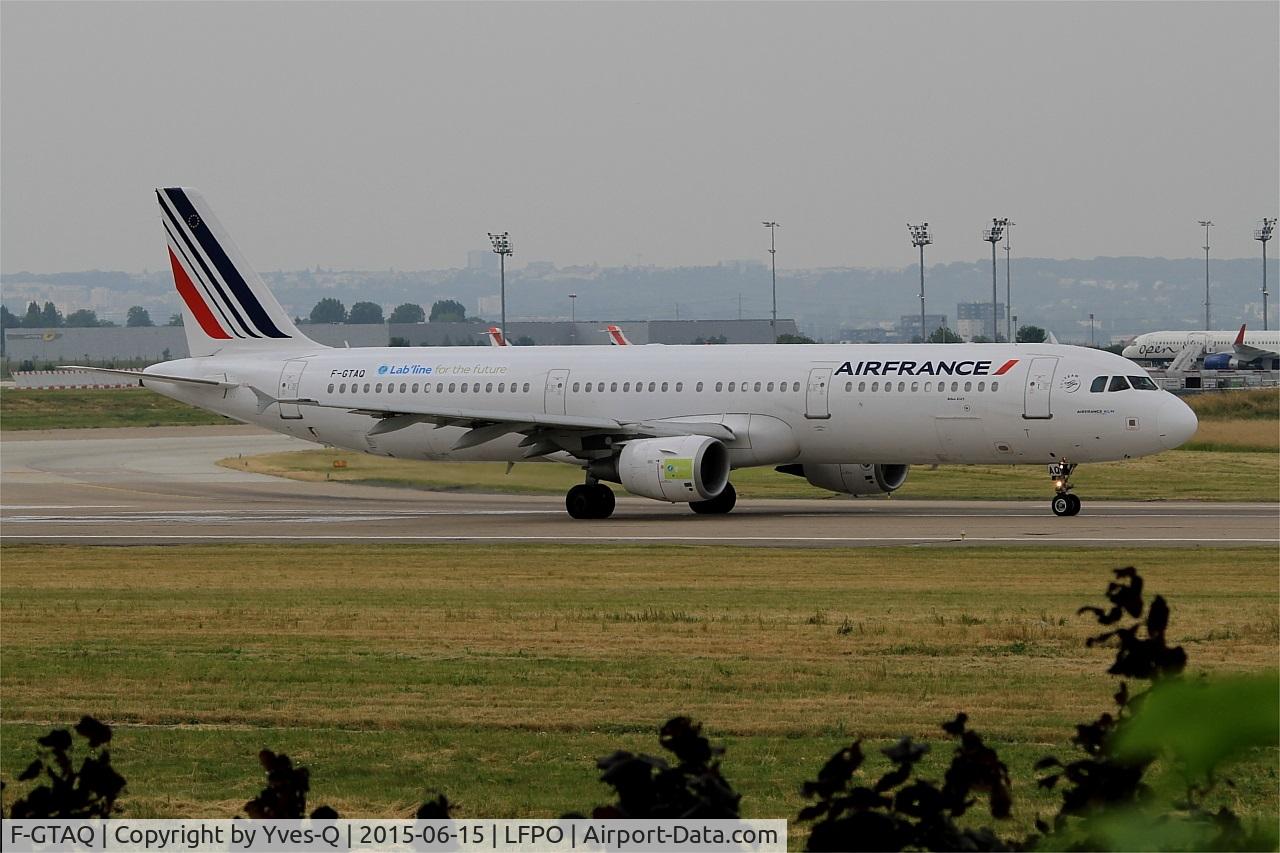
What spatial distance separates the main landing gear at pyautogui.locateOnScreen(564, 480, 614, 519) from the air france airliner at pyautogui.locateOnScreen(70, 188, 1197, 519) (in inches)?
1.4

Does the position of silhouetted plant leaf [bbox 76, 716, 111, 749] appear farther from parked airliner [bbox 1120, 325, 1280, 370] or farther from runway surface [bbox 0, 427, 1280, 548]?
parked airliner [bbox 1120, 325, 1280, 370]

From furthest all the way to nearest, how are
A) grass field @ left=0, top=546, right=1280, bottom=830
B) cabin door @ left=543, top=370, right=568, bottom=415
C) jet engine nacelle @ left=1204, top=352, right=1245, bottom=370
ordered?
jet engine nacelle @ left=1204, top=352, right=1245, bottom=370, cabin door @ left=543, top=370, right=568, bottom=415, grass field @ left=0, top=546, right=1280, bottom=830

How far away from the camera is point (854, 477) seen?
35.6 meters

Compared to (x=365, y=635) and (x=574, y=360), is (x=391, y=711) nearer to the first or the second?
(x=365, y=635)

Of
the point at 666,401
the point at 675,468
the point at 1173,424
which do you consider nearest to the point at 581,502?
the point at 675,468

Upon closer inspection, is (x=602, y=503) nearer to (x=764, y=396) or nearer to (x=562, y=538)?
(x=764, y=396)

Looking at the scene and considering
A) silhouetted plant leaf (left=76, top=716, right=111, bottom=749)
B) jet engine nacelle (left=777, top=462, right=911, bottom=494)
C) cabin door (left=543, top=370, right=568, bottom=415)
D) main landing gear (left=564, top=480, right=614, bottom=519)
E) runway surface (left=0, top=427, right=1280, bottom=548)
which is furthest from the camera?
cabin door (left=543, top=370, right=568, bottom=415)

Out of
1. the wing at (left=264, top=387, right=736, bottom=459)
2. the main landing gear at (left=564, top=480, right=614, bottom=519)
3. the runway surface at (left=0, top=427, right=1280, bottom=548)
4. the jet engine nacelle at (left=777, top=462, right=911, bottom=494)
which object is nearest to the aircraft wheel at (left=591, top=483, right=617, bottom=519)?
the main landing gear at (left=564, top=480, right=614, bottom=519)

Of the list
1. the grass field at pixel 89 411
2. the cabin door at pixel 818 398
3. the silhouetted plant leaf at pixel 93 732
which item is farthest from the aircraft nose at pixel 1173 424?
the grass field at pixel 89 411

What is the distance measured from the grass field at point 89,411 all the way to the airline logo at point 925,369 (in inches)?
1817

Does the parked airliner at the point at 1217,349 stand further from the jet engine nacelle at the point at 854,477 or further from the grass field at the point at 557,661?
the grass field at the point at 557,661

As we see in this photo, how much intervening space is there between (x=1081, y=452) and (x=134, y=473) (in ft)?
94.4

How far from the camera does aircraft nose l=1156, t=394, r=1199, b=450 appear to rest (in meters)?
31.8

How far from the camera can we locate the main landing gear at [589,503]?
1351 inches
